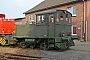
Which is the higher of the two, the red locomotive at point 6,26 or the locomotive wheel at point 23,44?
the red locomotive at point 6,26

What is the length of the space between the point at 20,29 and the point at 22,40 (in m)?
1.03

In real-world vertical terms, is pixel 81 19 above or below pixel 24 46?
above

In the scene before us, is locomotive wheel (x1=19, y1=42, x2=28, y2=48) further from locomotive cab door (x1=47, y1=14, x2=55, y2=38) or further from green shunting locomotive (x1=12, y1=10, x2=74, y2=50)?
locomotive cab door (x1=47, y1=14, x2=55, y2=38)

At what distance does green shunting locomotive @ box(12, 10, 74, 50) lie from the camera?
1325 centimetres

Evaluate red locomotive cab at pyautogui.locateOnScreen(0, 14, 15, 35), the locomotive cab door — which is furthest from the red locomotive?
the locomotive cab door

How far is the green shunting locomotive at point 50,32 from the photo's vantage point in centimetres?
1325

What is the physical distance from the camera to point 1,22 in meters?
17.7

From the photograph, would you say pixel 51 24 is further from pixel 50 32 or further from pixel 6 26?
pixel 6 26

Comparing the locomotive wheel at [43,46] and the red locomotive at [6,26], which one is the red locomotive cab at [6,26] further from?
the locomotive wheel at [43,46]

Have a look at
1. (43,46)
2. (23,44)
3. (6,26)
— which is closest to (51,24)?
(43,46)

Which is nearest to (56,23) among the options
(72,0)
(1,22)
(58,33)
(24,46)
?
(58,33)

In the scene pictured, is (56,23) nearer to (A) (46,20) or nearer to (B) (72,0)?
(A) (46,20)

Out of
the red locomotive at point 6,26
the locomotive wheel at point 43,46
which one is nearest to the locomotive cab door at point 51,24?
the locomotive wheel at point 43,46

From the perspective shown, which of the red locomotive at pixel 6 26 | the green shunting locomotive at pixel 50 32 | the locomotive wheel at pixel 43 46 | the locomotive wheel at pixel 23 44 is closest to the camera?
the green shunting locomotive at pixel 50 32
